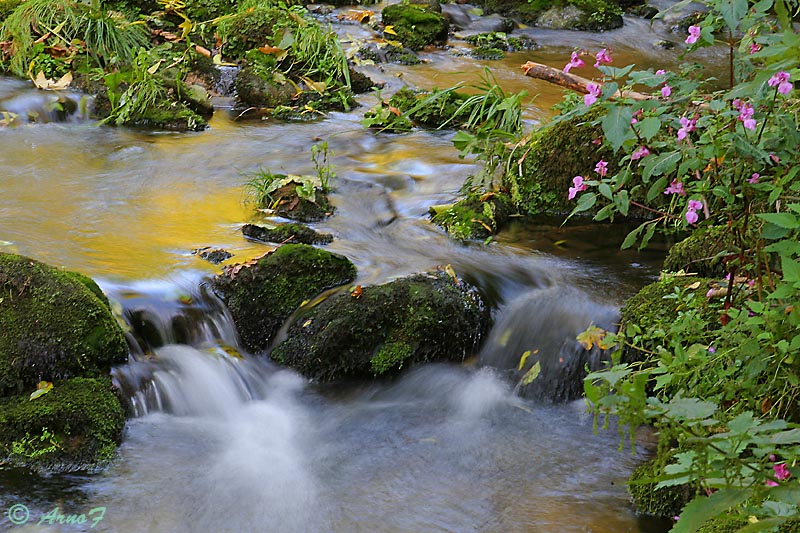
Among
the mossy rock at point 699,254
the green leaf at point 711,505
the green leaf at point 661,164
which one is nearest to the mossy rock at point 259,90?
the mossy rock at point 699,254

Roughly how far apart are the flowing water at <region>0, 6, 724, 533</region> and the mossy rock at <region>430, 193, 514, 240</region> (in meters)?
0.11

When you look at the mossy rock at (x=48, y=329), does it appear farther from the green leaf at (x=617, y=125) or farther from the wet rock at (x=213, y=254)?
the green leaf at (x=617, y=125)

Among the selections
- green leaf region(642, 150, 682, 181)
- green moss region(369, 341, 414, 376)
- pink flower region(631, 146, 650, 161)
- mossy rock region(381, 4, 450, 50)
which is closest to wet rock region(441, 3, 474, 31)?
mossy rock region(381, 4, 450, 50)

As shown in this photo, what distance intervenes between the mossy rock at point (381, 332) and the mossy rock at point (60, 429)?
1096mm

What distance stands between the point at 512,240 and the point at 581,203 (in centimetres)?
277

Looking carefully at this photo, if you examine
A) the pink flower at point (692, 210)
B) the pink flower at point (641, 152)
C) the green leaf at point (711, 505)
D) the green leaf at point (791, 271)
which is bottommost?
the green leaf at point (711, 505)

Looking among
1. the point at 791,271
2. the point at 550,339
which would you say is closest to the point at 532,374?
the point at 550,339

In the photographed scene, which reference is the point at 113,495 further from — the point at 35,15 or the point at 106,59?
the point at 35,15

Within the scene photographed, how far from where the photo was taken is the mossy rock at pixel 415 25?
11.7 meters

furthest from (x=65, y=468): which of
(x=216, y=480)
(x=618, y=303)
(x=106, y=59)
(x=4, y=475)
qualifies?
(x=106, y=59)

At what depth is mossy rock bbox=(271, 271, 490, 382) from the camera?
4582 millimetres

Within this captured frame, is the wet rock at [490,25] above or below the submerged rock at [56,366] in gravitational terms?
above

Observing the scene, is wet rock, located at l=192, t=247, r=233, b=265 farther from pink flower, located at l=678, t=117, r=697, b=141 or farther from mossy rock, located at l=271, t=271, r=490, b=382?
pink flower, located at l=678, t=117, r=697, b=141

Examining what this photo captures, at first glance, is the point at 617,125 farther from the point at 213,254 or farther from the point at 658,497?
the point at 213,254
